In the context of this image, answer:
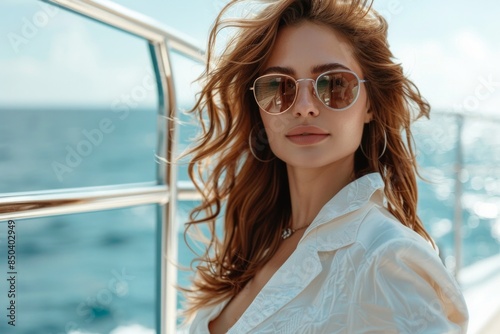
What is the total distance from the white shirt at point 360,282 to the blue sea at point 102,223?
36 centimetres

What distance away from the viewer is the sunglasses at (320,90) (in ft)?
4.97

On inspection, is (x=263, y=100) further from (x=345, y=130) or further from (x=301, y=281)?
(x=301, y=281)

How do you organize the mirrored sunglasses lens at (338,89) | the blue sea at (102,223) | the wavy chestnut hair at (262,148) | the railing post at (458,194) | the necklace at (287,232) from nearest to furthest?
the mirrored sunglasses lens at (338,89), the wavy chestnut hair at (262,148), the necklace at (287,232), the railing post at (458,194), the blue sea at (102,223)

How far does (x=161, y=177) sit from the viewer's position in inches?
80.4

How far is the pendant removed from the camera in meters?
1.82

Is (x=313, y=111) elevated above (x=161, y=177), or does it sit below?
above

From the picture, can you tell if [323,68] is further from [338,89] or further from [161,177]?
[161,177]

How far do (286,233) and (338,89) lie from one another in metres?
0.49

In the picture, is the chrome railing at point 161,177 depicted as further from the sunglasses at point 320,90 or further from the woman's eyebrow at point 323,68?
the woman's eyebrow at point 323,68

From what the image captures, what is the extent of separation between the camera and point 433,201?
66.9 feet

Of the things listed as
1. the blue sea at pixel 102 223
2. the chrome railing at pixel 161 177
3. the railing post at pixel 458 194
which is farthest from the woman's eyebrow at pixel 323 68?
the railing post at pixel 458 194

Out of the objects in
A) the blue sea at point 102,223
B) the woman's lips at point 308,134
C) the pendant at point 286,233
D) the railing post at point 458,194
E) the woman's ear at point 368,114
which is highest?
the woman's ear at point 368,114

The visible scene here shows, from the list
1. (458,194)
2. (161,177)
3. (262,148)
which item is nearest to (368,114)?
(262,148)

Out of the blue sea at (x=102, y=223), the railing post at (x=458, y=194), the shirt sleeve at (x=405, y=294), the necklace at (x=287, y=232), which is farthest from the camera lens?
the blue sea at (x=102, y=223)
